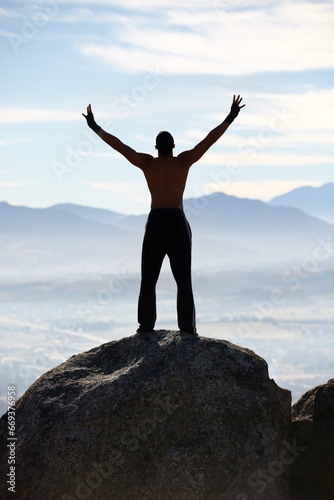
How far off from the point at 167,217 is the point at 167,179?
62cm

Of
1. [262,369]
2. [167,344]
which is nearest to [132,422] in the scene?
[167,344]

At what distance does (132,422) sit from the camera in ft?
31.7

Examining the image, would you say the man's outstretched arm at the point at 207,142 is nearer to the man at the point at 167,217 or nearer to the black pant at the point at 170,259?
the man at the point at 167,217

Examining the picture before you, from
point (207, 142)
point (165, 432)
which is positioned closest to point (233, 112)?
point (207, 142)

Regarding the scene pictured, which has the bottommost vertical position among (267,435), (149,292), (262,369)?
(267,435)

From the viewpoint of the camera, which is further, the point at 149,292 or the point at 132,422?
the point at 149,292

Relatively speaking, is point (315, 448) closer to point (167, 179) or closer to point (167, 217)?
point (167, 217)

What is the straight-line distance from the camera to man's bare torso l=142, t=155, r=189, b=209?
10.9 metres

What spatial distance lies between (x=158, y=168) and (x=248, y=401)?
3994 mm

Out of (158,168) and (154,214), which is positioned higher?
(158,168)

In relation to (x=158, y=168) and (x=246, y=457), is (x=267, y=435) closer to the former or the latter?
(x=246, y=457)

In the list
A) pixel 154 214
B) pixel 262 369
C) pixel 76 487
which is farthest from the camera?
pixel 154 214

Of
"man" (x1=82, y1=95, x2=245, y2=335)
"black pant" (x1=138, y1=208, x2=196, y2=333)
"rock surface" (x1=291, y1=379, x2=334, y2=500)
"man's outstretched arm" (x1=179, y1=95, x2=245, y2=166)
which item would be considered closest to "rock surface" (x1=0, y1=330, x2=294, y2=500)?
"rock surface" (x1=291, y1=379, x2=334, y2=500)

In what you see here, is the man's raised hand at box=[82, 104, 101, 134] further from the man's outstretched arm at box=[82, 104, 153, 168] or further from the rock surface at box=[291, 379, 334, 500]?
the rock surface at box=[291, 379, 334, 500]
